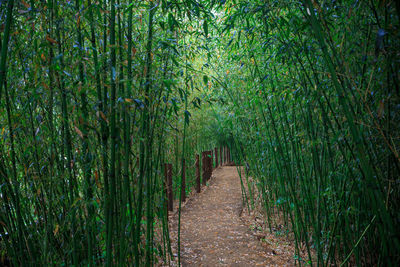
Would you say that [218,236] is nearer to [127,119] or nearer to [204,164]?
[127,119]

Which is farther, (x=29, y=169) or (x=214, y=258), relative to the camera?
(x=214, y=258)

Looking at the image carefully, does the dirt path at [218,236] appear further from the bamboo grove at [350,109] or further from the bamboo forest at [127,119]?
the bamboo grove at [350,109]

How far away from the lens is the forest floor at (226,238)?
10.0 ft

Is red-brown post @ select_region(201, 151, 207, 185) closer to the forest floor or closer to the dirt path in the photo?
the dirt path

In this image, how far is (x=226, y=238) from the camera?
12.0 ft

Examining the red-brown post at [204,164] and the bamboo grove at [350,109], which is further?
the red-brown post at [204,164]

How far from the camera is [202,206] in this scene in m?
5.14

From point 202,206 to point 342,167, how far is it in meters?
3.60

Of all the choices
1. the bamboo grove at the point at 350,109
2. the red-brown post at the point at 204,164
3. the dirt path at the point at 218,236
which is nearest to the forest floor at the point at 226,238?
the dirt path at the point at 218,236

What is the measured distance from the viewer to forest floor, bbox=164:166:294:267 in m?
3.05

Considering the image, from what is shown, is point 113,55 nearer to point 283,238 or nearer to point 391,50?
point 391,50

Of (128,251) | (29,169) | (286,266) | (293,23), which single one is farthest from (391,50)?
(286,266)

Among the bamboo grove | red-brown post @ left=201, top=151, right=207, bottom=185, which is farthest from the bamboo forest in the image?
red-brown post @ left=201, top=151, right=207, bottom=185

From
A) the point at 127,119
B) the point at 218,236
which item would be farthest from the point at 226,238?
the point at 127,119
